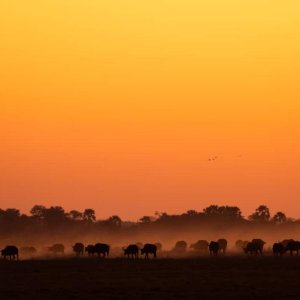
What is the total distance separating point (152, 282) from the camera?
152 feet

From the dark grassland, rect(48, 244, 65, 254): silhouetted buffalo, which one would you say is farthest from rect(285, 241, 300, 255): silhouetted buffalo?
rect(48, 244, 65, 254): silhouetted buffalo

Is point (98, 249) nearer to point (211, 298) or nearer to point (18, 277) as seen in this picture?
point (18, 277)

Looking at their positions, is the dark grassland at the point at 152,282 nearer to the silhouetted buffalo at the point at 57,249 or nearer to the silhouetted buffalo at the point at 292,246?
the silhouetted buffalo at the point at 292,246

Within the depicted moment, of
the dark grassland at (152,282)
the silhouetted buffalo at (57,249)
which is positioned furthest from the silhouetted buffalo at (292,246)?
the silhouetted buffalo at (57,249)

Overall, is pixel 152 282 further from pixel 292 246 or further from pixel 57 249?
pixel 57 249

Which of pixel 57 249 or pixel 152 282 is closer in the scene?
pixel 152 282

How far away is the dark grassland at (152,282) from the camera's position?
1554 inches

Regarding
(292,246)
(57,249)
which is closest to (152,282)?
(292,246)

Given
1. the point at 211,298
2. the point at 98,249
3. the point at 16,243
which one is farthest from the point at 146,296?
the point at 16,243

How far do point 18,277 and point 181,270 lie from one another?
11290 millimetres

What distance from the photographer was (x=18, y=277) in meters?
51.2

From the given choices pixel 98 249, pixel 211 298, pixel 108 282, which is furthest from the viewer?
pixel 98 249

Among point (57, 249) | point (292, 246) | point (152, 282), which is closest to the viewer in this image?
point (152, 282)

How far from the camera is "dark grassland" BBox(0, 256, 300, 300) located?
39469 millimetres
